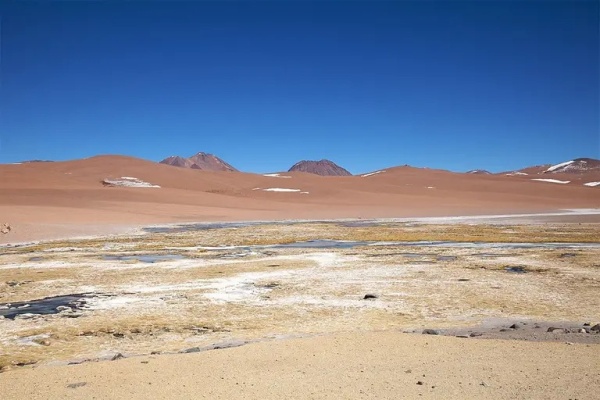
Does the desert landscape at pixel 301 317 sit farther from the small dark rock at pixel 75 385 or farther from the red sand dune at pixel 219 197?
the red sand dune at pixel 219 197

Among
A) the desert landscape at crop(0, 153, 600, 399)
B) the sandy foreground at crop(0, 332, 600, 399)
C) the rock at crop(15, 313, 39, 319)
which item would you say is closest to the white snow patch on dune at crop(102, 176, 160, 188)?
the desert landscape at crop(0, 153, 600, 399)

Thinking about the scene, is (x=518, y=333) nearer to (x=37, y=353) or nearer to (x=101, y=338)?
(x=101, y=338)

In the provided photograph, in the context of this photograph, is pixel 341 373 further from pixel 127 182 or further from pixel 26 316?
pixel 127 182

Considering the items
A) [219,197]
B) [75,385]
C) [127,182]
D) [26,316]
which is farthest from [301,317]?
[127,182]

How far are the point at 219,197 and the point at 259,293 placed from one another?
7028cm

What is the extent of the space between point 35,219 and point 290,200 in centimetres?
4856

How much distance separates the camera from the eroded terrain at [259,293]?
11219 millimetres

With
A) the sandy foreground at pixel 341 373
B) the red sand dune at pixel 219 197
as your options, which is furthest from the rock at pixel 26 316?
the red sand dune at pixel 219 197

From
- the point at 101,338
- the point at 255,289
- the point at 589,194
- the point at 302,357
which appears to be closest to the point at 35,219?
the point at 255,289

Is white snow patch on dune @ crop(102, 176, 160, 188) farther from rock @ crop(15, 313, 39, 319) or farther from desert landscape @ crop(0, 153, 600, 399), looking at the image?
rock @ crop(15, 313, 39, 319)

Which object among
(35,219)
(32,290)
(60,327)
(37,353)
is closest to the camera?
(37,353)

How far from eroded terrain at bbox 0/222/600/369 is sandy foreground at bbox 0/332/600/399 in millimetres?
1427

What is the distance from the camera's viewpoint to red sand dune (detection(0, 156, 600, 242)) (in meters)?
56.7

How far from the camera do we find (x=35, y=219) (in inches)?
1981
